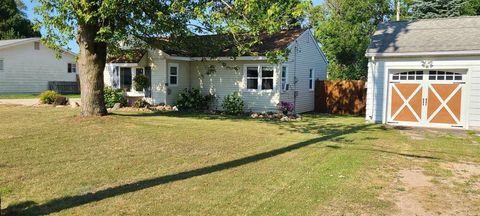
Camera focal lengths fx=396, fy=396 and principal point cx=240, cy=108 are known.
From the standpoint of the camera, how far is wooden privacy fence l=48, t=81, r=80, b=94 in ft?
112

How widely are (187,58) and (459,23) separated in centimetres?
1286

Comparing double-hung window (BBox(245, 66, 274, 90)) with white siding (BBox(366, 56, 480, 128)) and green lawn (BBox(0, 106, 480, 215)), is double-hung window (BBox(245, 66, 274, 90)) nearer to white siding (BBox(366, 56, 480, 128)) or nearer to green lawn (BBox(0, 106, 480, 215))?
white siding (BBox(366, 56, 480, 128))

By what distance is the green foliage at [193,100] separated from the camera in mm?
20391

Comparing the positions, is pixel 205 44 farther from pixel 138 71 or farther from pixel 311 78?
pixel 311 78

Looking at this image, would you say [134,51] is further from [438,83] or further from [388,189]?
[388,189]

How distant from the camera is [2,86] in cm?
3053

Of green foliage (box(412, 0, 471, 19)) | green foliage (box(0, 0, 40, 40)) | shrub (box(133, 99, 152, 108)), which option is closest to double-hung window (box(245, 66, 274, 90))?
shrub (box(133, 99, 152, 108))

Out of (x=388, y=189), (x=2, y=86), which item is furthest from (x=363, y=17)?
(x=388, y=189)

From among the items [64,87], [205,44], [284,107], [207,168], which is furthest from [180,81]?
[64,87]

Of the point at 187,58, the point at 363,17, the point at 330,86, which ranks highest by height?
the point at 363,17

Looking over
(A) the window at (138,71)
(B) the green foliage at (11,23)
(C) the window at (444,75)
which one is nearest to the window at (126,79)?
(A) the window at (138,71)

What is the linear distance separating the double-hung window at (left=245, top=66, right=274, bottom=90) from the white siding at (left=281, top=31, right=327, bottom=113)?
0.96 m

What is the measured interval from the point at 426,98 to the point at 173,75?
12157 millimetres

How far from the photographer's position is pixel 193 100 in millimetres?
20359
